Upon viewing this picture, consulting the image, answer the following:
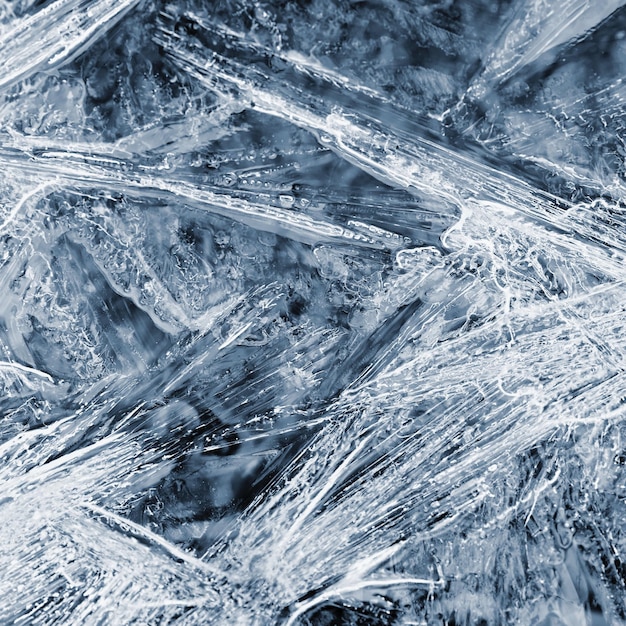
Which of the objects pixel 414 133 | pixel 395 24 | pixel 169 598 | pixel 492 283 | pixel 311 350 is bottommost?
pixel 169 598

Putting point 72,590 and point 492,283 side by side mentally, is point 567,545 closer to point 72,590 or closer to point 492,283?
point 492,283

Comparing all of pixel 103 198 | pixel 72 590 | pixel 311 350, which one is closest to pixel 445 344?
pixel 311 350

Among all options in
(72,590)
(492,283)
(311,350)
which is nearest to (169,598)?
(72,590)

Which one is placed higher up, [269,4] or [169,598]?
[269,4]

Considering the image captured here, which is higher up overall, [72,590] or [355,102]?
[355,102]

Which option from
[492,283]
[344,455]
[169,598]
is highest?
[492,283]

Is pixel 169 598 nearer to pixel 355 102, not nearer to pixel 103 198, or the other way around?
pixel 103 198
